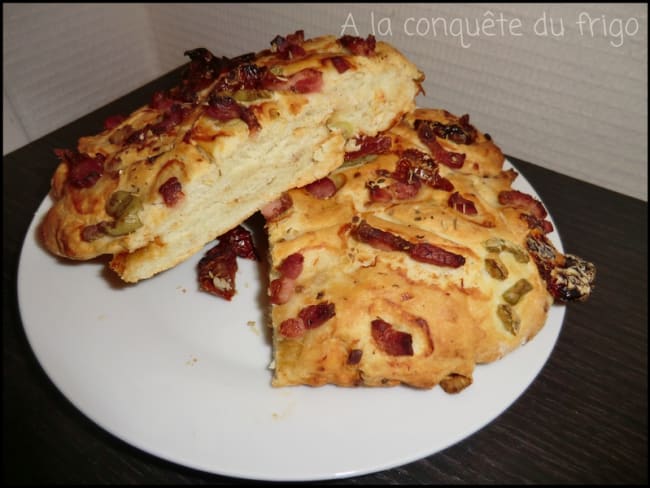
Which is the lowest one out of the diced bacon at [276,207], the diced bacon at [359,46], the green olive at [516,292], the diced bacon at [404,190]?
the green olive at [516,292]

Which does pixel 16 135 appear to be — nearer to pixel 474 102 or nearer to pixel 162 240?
pixel 162 240

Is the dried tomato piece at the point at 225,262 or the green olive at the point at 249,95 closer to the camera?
the green olive at the point at 249,95

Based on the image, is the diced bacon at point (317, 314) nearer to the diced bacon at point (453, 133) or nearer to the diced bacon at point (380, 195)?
the diced bacon at point (380, 195)

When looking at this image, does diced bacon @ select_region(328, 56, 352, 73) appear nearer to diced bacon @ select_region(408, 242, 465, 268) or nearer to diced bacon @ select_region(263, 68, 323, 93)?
diced bacon @ select_region(263, 68, 323, 93)

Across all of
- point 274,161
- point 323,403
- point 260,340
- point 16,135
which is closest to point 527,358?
point 323,403

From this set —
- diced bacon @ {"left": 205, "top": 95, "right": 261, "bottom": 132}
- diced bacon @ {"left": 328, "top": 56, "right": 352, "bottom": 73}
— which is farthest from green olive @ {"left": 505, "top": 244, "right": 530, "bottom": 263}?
diced bacon @ {"left": 205, "top": 95, "right": 261, "bottom": 132}

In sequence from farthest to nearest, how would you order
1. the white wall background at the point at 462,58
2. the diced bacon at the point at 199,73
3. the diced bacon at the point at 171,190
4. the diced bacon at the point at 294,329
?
the white wall background at the point at 462,58
the diced bacon at the point at 199,73
the diced bacon at the point at 171,190
the diced bacon at the point at 294,329

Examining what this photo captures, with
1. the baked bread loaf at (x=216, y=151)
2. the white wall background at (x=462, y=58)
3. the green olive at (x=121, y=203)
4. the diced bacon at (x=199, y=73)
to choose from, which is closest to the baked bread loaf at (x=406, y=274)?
the baked bread loaf at (x=216, y=151)

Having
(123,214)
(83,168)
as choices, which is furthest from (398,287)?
(83,168)
